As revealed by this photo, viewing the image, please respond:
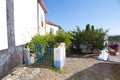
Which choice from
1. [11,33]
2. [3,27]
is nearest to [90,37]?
[11,33]

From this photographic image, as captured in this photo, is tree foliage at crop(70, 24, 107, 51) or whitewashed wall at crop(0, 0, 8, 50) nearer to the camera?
whitewashed wall at crop(0, 0, 8, 50)

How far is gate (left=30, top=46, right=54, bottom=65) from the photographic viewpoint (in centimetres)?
1092

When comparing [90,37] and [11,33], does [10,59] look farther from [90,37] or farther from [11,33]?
[90,37]

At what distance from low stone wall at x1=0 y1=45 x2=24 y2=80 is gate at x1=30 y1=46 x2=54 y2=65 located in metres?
1.40

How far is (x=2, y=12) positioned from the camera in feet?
24.6

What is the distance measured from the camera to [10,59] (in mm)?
8414

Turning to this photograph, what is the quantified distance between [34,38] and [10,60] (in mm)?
4860

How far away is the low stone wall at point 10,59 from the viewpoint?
23.9 ft

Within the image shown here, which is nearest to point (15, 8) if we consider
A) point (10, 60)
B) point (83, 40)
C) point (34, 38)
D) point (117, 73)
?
point (10, 60)

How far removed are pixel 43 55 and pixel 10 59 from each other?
3715mm

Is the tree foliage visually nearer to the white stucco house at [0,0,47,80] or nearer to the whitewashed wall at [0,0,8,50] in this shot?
the white stucco house at [0,0,47,80]

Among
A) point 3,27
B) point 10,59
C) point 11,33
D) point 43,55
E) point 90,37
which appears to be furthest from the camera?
point 90,37

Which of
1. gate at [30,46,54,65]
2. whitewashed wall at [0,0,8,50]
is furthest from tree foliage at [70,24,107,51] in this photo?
whitewashed wall at [0,0,8,50]

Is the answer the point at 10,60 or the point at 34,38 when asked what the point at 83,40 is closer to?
the point at 34,38
